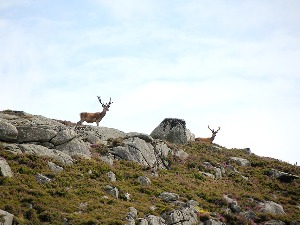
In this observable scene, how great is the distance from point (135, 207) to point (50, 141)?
35.7ft

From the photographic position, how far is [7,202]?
58.5 feet

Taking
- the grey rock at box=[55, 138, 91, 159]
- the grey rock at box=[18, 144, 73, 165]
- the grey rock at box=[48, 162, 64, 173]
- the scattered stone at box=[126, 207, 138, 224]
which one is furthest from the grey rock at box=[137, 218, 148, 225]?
the grey rock at box=[55, 138, 91, 159]

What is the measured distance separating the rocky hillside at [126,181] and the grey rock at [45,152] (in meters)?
0.08

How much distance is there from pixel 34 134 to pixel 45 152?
271 cm

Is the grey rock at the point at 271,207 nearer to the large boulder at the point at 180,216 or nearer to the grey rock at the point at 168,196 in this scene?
the grey rock at the point at 168,196

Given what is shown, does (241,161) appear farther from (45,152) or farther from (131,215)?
(45,152)

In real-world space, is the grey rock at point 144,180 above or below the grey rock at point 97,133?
below

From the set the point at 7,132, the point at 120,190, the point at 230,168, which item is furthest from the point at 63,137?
the point at 230,168

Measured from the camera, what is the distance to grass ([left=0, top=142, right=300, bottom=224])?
18516 millimetres

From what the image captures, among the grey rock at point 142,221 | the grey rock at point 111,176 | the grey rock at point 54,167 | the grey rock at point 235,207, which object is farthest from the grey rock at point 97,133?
the grey rock at point 142,221

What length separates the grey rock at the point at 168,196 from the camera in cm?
2472

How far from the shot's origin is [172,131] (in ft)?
145

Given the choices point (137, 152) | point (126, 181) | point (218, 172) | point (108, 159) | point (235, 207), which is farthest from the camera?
point (218, 172)

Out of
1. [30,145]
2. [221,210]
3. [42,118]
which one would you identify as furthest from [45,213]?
[42,118]
